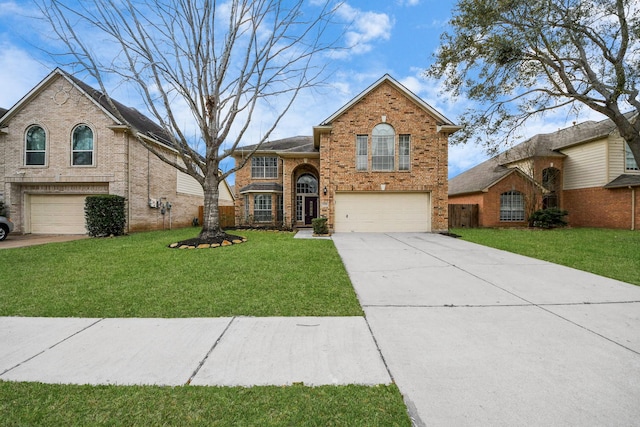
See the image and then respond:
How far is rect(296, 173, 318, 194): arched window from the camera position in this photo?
17.7 m

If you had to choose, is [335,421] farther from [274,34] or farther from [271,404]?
[274,34]

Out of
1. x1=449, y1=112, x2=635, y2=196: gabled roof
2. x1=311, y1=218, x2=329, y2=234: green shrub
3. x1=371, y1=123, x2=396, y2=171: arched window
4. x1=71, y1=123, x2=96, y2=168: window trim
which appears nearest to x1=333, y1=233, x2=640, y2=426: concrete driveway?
x1=311, y1=218, x2=329, y2=234: green shrub

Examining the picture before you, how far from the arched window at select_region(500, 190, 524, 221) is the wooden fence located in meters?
2.09

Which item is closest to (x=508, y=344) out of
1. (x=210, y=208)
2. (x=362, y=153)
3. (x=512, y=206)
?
(x=210, y=208)

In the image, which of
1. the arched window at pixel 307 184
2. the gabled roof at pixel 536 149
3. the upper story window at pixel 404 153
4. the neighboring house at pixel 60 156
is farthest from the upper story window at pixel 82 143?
the gabled roof at pixel 536 149

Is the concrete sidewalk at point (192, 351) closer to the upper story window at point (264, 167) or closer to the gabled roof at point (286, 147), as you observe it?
the gabled roof at point (286, 147)

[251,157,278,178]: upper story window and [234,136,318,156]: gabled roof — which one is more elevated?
[234,136,318,156]: gabled roof

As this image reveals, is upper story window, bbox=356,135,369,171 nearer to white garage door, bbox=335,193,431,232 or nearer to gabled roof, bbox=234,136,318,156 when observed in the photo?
white garage door, bbox=335,193,431,232

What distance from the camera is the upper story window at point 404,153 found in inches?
519

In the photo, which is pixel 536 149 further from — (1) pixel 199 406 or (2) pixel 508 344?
(1) pixel 199 406

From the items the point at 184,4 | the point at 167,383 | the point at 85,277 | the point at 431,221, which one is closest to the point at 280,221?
the point at 431,221

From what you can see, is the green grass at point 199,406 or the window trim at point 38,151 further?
the window trim at point 38,151

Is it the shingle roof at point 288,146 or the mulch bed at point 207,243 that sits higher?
the shingle roof at point 288,146

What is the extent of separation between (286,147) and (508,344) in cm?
1709
